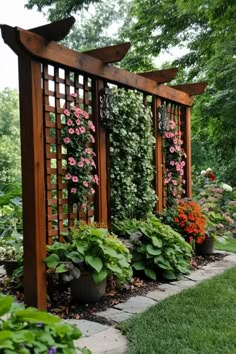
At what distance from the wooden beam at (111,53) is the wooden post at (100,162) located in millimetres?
204

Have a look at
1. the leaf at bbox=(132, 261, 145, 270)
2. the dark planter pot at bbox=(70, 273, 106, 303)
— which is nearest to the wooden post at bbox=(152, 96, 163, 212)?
the leaf at bbox=(132, 261, 145, 270)

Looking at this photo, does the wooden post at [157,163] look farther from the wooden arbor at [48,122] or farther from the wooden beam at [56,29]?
the wooden beam at [56,29]

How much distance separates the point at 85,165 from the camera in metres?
3.37

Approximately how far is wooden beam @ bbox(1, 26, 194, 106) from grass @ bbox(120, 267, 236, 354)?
74.1 inches

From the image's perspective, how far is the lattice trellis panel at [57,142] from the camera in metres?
3.08

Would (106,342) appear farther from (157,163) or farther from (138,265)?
(157,163)

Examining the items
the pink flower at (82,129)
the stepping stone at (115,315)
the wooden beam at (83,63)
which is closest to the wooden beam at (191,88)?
the wooden beam at (83,63)

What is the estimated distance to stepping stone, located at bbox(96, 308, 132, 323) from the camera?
2673mm

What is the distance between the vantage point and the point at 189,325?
2447mm

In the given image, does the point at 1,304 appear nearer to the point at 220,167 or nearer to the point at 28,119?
the point at 28,119

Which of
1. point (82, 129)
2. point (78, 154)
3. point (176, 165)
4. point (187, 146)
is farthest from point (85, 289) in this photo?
point (187, 146)

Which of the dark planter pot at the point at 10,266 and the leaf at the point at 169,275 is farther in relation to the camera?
the leaf at the point at 169,275

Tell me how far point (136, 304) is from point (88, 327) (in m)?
0.57

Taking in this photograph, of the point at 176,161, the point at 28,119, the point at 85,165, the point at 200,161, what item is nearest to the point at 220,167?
the point at 200,161
